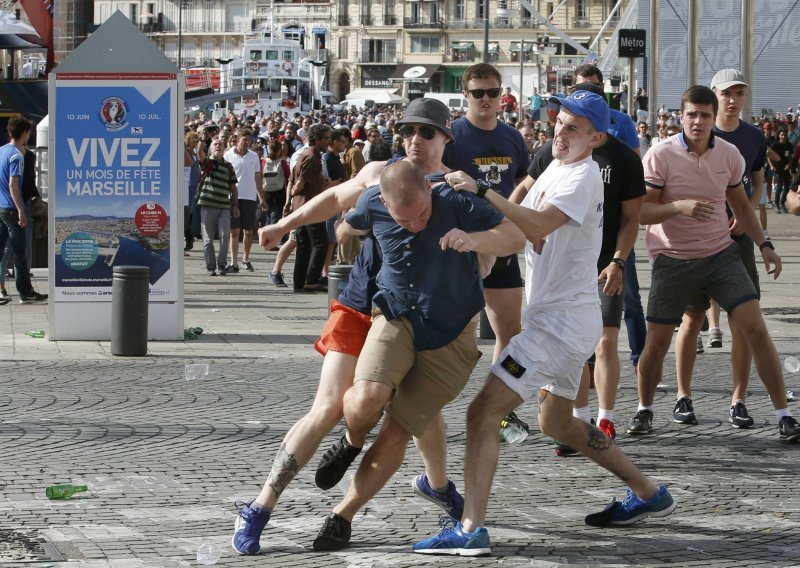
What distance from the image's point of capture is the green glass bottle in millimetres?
6574

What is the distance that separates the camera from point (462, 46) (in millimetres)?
124438

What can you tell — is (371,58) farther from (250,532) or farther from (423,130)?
(250,532)

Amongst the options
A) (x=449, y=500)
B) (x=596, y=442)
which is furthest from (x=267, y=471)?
(x=596, y=442)

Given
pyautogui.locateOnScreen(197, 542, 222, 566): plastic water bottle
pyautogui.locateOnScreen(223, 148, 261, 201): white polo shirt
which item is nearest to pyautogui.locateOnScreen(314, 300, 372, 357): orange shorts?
pyautogui.locateOnScreen(197, 542, 222, 566): plastic water bottle

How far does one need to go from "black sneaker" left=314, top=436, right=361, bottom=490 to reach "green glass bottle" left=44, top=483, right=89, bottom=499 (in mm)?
1452

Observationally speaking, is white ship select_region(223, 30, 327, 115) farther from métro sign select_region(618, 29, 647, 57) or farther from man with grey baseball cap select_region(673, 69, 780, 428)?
man with grey baseball cap select_region(673, 69, 780, 428)

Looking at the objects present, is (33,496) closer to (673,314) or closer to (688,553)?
(688,553)

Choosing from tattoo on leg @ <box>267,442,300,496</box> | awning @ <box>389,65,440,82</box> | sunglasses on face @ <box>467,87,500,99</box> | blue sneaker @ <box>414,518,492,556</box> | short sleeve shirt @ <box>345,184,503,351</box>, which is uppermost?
awning @ <box>389,65,440,82</box>

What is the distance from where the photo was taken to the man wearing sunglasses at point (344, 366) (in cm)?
563

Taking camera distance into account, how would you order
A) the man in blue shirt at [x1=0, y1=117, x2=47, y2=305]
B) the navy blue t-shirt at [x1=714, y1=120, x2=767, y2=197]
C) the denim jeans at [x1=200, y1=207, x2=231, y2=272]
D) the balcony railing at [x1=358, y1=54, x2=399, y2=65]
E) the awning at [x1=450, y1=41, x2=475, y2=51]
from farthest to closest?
1. the balcony railing at [x1=358, y1=54, x2=399, y2=65]
2. the awning at [x1=450, y1=41, x2=475, y2=51]
3. the denim jeans at [x1=200, y1=207, x2=231, y2=272]
4. the man in blue shirt at [x1=0, y1=117, x2=47, y2=305]
5. the navy blue t-shirt at [x1=714, y1=120, x2=767, y2=197]

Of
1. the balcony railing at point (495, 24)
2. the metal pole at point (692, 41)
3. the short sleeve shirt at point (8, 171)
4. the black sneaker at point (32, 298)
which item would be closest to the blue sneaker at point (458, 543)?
the short sleeve shirt at point (8, 171)

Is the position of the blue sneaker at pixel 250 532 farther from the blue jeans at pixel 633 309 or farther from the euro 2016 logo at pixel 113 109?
the euro 2016 logo at pixel 113 109

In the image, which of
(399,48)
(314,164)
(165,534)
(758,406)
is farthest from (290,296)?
(399,48)

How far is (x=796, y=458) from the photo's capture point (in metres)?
7.54
